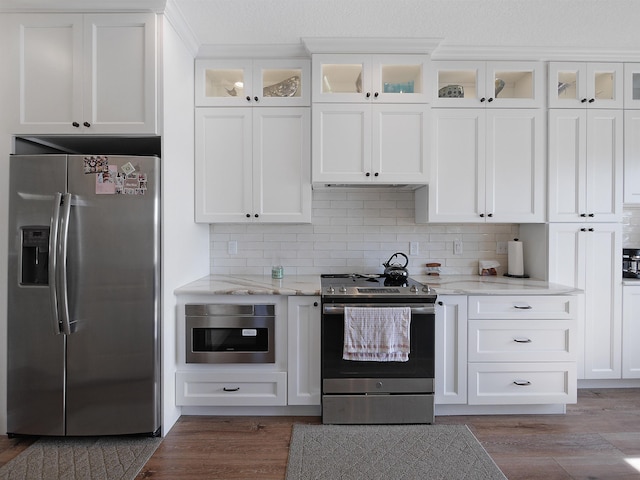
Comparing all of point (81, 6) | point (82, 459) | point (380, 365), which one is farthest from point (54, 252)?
point (380, 365)

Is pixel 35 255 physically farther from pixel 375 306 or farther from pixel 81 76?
pixel 375 306

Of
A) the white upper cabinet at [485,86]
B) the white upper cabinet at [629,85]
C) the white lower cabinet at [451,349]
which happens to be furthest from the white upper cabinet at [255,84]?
the white upper cabinet at [629,85]

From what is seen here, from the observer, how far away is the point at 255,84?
2.71 m

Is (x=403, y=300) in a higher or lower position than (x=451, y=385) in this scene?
higher

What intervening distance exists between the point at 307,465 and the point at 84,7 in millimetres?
2935

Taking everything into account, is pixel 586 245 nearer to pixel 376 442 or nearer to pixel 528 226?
pixel 528 226

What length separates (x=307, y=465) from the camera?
1.94 metres

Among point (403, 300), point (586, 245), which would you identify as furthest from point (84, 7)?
point (586, 245)

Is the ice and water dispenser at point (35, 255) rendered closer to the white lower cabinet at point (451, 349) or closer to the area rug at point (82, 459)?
the area rug at point (82, 459)

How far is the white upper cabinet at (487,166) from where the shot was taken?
272 centimetres

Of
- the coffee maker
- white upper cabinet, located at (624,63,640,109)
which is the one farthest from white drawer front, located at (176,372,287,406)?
white upper cabinet, located at (624,63,640,109)

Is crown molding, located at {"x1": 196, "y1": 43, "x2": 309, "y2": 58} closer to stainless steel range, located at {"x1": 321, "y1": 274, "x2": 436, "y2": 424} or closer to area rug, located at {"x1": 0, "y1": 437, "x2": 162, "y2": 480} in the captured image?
stainless steel range, located at {"x1": 321, "y1": 274, "x2": 436, "y2": 424}

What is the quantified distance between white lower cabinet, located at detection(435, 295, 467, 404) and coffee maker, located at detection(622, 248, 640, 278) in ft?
5.33

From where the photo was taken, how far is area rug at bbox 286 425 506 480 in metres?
1.87
